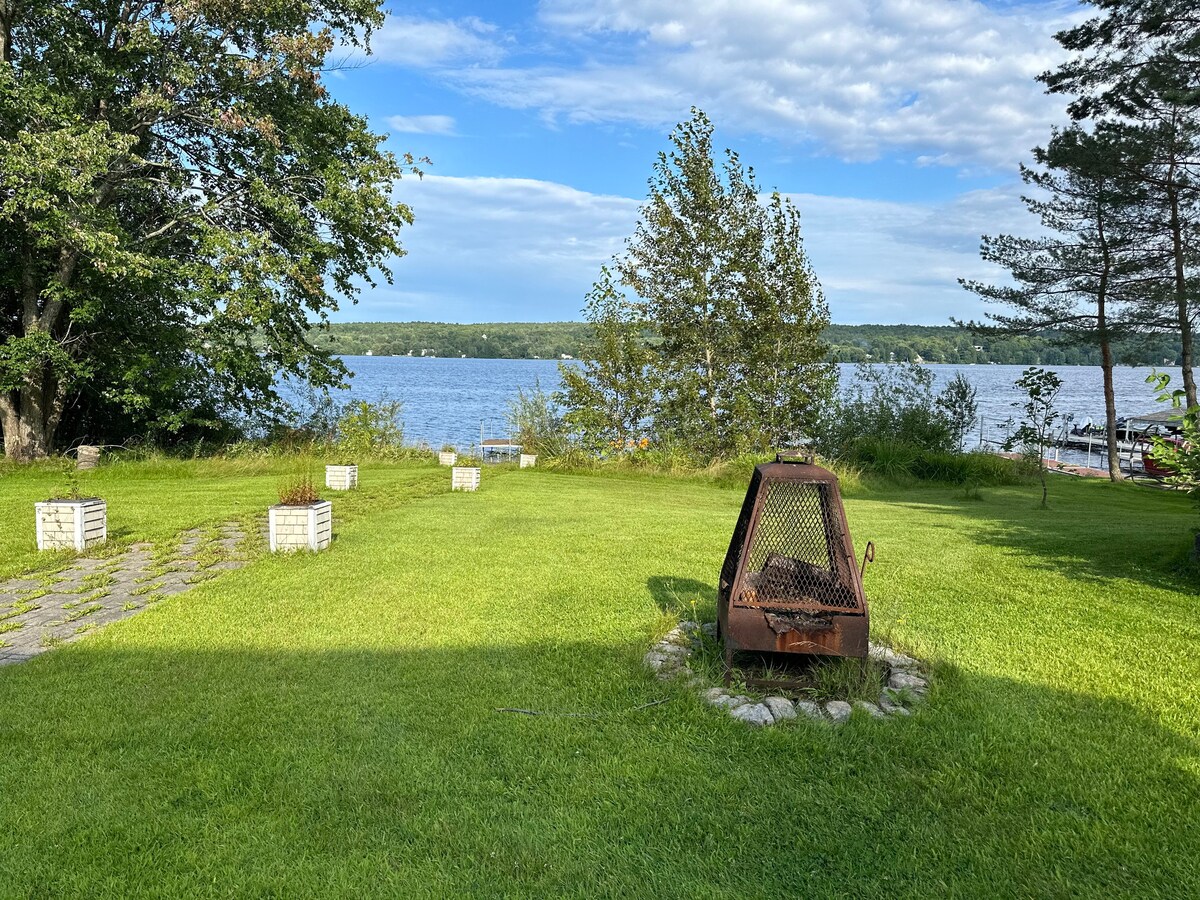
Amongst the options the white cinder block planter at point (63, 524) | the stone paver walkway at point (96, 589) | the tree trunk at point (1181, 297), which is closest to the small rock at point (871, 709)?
the stone paver walkway at point (96, 589)

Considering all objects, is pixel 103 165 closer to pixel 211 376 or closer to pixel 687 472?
pixel 211 376

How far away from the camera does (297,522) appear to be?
7586 millimetres

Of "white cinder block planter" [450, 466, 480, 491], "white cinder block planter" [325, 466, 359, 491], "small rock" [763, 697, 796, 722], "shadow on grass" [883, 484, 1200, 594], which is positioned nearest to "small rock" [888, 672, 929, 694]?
"small rock" [763, 697, 796, 722]

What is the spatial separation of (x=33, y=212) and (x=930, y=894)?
16115mm

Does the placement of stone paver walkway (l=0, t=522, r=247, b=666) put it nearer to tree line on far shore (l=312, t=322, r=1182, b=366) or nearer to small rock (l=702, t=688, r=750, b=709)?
small rock (l=702, t=688, r=750, b=709)

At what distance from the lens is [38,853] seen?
8.86 ft

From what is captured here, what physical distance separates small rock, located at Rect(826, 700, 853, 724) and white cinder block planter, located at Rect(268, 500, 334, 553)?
5374 mm

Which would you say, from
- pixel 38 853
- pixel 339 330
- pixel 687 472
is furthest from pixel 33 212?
pixel 339 330

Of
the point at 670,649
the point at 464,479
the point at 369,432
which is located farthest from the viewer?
the point at 369,432

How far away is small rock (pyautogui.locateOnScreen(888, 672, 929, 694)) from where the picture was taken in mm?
4246

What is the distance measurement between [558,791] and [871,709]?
5.67 feet

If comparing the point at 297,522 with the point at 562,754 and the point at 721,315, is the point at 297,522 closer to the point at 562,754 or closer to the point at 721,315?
the point at 562,754

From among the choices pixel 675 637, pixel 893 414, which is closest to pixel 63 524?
pixel 675 637

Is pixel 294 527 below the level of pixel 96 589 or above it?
above
